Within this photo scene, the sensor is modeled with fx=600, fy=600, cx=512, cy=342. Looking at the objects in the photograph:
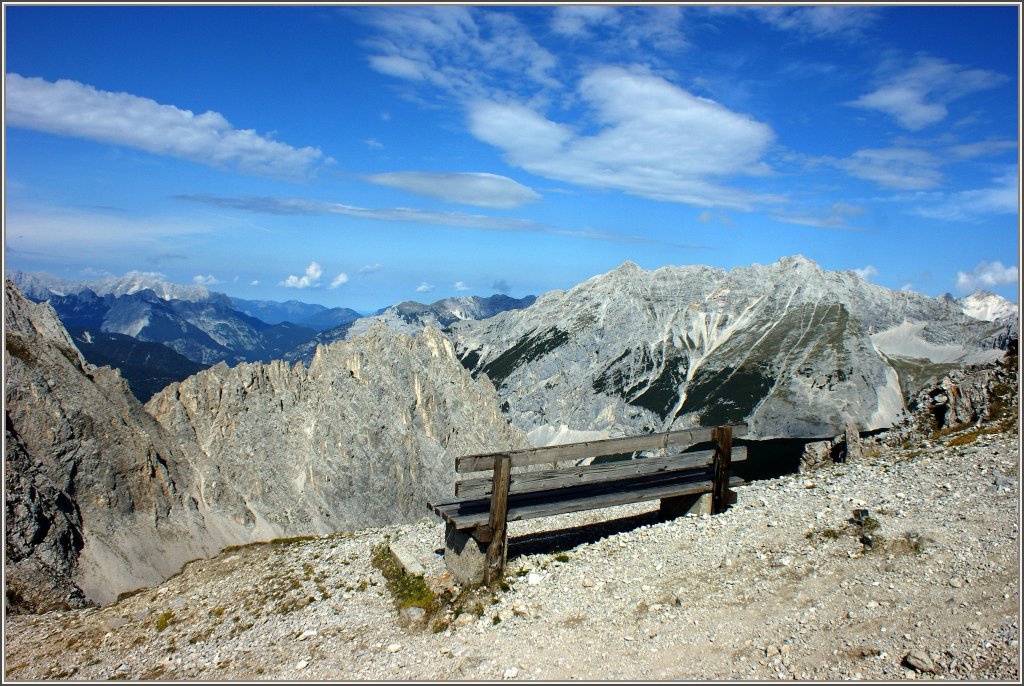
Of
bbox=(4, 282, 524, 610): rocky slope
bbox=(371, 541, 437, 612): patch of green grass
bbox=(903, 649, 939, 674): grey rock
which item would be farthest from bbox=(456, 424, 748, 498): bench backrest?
bbox=(4, 282, 524, 610): rocky slope

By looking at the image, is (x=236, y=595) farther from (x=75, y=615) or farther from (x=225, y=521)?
(x=225, y=521)

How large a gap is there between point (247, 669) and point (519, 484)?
759 cm

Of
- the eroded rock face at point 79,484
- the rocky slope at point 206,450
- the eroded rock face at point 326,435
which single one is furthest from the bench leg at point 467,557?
the eroded rock face at point 326,435

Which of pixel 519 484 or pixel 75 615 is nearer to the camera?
pixel 519 484

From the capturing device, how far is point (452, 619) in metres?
14.5

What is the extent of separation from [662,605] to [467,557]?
16.6 ft

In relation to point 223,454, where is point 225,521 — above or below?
below

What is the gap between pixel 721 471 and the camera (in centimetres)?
1816

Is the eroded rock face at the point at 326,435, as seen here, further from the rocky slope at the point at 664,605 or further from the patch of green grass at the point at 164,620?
the rocky slope at the point at 664,605

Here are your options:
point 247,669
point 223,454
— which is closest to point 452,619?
point 247,669

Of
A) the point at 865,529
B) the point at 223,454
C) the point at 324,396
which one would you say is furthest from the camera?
the point at 324,396

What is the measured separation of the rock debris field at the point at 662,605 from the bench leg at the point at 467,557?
0.63 metres

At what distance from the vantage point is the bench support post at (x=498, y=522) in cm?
1518

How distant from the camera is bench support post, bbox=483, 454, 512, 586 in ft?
49.8
